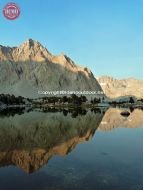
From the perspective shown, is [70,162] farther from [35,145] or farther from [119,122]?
[119,122]

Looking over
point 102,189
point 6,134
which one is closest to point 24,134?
point 6,134

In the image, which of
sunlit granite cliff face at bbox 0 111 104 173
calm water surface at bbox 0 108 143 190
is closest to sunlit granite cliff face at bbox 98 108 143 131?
sunlit granite cliff face at bbox 0 111 104 173

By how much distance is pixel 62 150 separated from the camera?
169 feet

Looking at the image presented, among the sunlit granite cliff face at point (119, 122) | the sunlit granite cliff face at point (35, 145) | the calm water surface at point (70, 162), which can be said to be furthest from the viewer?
the sunlit granite cliff face at point (119, 122)

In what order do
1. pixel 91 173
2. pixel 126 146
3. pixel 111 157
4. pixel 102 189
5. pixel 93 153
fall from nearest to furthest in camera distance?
pixel 102 189
pixel 91 173
pixel 111 157
pixel 93 153
pixel 126 146

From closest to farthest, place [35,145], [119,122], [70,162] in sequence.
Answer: [70,162], [35,145], [119,122]

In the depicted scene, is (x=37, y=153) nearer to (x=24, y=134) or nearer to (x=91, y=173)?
(x=91, y=173)

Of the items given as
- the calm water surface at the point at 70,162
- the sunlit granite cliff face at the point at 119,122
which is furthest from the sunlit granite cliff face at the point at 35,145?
the sunlit granite cliff face at the point at 119,122

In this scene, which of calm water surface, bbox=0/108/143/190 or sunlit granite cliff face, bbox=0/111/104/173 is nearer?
calm water surface, bbox=0/108/143/190

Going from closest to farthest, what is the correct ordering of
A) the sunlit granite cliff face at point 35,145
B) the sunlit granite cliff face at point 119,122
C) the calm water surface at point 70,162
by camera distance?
the calm water surface at point 70,162
the sunlit granite cliff face at point 35,145
the sunlit granite cliff face at point 119,122

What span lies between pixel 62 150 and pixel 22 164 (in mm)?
10883

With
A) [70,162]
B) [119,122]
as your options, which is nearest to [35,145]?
[70,162]

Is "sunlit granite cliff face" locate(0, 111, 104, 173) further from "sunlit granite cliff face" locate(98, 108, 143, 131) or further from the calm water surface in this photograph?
"sunlit granite cliff face" locate(98, 108, 143, 131)

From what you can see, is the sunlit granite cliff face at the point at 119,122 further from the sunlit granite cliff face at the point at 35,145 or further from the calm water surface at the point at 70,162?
the calm water surface at the point at 70,162
